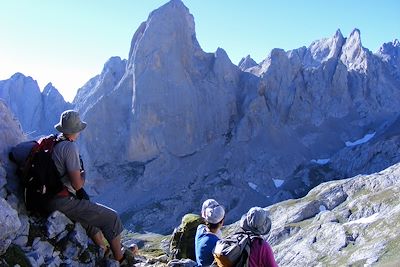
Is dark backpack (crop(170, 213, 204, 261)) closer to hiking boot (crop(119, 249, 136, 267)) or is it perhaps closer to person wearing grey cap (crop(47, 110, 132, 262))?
hiking boot (crop(119, 249, 136, 267))

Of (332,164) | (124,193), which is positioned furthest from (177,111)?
(332,164)

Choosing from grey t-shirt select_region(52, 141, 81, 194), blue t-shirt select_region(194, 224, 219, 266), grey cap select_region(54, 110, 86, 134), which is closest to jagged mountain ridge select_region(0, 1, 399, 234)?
grey cap select_region(54, 110, 86, 134)

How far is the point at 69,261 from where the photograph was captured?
1084 centimetres

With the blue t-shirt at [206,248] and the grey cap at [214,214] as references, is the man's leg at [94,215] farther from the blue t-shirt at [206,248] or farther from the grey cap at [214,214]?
the grey cap at [214,214]

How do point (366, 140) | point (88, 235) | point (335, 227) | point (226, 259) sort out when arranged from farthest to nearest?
1. point (366, 140)
2. point (335, 227)
3. point (88, 235)
4. point (226, 259)

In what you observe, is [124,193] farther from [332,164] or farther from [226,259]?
[226,259]

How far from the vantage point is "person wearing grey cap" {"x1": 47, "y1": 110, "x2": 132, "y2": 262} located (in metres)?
10.8

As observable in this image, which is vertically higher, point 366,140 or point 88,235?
point 88,235

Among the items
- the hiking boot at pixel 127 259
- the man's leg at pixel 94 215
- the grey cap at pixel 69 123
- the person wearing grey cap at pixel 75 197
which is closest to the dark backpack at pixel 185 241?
the hiking boot at pixel 127 259

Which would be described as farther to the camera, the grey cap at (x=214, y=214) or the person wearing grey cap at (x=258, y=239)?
the grey cap at (x=214, y=214)

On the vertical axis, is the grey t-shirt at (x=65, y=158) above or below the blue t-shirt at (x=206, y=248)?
above

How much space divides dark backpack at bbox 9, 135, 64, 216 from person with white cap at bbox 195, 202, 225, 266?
349 centimetres

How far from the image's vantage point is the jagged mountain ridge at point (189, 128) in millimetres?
173375

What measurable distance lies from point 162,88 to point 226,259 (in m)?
174
